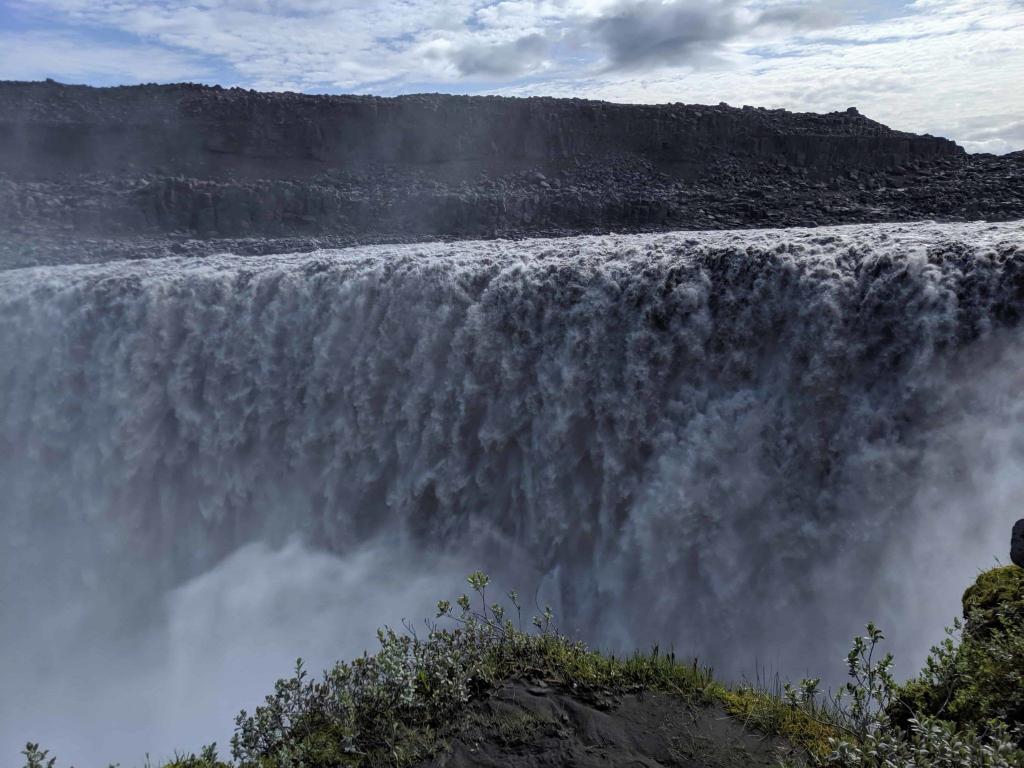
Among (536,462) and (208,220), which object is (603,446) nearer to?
(536,462)

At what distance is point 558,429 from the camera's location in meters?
9.55

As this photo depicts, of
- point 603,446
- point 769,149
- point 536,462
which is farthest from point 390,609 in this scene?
point 769,149

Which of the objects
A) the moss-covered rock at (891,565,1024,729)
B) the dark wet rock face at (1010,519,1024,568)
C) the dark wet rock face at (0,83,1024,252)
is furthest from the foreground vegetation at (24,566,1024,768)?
the dark wet rock face at (0,83,1024,252)

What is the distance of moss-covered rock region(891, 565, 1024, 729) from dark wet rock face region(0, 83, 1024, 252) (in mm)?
13572

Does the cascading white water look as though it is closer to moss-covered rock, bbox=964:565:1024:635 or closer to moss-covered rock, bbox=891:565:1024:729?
moss-covered rock, bbox=964:565:1024:635

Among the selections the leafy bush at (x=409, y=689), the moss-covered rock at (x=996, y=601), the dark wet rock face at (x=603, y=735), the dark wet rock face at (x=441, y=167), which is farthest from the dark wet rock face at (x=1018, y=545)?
the dark wet rock face at (x=441, y=167)

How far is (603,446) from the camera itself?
9273mm

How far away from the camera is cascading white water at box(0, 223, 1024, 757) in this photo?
294 inches

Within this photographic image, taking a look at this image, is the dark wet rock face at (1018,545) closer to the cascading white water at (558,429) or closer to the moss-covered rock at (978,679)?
the moss-covered rock at (978,679)

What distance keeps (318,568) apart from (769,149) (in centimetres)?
1913

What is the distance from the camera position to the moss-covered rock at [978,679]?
13.0 ft

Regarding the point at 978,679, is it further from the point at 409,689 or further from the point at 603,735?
the point at 409,689

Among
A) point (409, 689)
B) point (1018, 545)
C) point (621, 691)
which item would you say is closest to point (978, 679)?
point (1018, 545)

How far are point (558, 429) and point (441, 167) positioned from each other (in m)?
17.3
